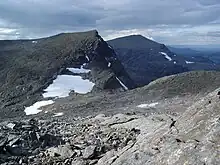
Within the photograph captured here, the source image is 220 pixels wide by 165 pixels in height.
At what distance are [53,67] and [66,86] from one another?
753 inches

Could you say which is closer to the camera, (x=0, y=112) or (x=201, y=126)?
(x=201, y=126)

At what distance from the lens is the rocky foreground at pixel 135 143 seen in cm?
1609

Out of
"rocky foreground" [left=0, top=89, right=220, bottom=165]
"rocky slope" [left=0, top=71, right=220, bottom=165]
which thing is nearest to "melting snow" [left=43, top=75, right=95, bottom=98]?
"rocky slope" [left=0, top=71, right=220, bottom=165]

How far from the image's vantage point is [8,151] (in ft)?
74.2

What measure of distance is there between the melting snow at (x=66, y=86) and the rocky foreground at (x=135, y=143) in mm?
46359

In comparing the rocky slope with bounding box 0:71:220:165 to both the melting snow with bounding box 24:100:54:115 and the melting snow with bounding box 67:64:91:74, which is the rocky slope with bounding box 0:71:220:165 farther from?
the melting snow with bounding box 67:64:91:74

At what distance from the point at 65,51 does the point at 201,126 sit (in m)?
98.2

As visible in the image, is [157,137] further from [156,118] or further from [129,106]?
[129,106]

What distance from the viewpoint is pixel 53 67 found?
9962 centimetres

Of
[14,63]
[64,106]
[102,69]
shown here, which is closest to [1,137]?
[64,106]

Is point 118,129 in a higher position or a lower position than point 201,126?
lower

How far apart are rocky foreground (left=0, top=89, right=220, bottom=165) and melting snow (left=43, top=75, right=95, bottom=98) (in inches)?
1825

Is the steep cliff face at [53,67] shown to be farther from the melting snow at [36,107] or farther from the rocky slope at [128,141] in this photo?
the rocky slope at [128,141]

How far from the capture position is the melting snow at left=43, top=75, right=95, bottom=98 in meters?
76.8
